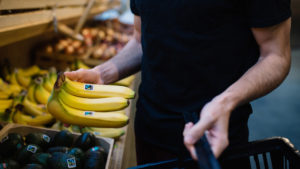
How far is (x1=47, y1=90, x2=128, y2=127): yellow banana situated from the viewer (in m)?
1.20

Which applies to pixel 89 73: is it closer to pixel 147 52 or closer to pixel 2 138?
pixel 147 52

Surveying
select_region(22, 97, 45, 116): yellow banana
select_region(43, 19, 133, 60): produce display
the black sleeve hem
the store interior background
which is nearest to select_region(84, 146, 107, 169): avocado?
select_region(22, 97, 45, 116): yellow banana

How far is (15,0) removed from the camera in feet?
5.05

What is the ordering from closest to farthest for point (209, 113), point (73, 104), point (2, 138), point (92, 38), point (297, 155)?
point (209, 113), point (297, 155), point (73, 104), point (2, 138), point (92, 38)

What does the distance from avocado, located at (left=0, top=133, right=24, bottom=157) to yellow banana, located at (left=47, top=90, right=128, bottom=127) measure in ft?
1.29

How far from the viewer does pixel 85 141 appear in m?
1.58

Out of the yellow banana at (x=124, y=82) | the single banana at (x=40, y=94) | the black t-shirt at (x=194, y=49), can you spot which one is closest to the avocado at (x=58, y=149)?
the black t-shirt at (x=194, y=49)

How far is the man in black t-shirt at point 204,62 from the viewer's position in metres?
0.91

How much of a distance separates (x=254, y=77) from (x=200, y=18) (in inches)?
12.4

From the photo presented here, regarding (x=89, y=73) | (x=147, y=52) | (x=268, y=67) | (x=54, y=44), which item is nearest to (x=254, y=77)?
(x=268, y=67)

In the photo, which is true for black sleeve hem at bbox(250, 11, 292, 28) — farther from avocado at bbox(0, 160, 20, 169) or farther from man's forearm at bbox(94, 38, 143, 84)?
avocado at bbox(0, 160, 20, 169)

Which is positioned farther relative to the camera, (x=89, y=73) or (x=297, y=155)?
(x=89, y=73)

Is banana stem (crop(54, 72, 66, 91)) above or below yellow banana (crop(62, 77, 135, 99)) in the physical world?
above

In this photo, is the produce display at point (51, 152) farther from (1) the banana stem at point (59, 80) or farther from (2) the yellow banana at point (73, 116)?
(1) the banana stem at point (59, 80)
